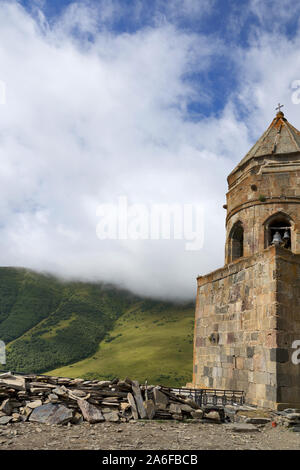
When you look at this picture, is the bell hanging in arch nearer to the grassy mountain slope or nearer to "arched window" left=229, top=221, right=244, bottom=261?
"arched window" left=229, top=221, right=244, bottom=261

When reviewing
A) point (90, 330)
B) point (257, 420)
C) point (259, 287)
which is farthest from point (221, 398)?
point (90, 330)

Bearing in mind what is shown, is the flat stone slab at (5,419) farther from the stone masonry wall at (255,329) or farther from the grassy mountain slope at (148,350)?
the grassy mountain slope at (148,350)

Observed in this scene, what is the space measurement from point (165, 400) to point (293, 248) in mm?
6807

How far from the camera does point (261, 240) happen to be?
13.6 meters

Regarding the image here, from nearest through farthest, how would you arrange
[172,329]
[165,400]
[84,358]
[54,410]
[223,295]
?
[54,410]
[165,400]
[223,295]
[84,358]
[172,329]

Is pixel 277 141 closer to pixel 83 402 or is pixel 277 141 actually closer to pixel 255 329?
pixel 255 329

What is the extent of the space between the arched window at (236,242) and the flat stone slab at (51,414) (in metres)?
8.69

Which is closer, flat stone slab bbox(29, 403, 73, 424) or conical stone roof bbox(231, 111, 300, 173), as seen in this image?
flat stone slab bbox(29, 403, 73, 424)

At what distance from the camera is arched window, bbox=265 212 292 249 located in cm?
1352

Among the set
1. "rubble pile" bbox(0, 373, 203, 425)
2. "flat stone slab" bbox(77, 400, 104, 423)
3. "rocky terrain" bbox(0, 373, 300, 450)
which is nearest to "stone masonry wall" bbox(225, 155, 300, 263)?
"rocky terrain" bbox(0, 373, 300, 450)

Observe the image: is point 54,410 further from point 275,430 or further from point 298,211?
point 298,211

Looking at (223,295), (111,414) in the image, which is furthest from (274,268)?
(111,414)

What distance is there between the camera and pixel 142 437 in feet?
26.0
